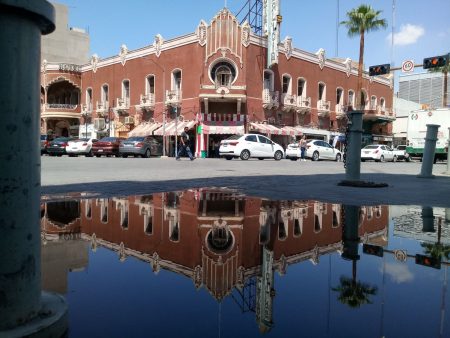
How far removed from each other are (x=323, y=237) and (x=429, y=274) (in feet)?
4.38

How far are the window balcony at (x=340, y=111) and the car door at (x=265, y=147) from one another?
66.0 feet

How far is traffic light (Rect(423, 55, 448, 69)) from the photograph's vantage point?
22663 mm

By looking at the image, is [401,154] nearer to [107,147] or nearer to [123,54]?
[107,147]

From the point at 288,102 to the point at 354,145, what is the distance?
1169 inches

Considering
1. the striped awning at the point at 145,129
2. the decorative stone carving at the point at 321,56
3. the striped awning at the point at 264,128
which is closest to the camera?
the striped awning at the point at 264,128

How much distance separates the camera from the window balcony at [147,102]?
128 ft

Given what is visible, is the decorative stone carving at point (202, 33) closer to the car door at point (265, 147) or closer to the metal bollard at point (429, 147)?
the car door at point (265, 147)

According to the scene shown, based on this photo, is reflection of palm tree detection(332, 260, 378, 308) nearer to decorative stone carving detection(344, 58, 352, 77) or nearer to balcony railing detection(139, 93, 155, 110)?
balcony railing detection(139, 93, 155, 110)

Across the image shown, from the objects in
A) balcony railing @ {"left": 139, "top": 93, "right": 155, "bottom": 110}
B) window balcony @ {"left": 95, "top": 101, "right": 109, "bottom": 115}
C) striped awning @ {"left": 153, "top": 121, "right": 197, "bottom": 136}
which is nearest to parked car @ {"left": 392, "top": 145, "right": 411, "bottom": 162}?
striped awning @ {"left": 153, "top": 121, "right": 197, "bottom": 136}

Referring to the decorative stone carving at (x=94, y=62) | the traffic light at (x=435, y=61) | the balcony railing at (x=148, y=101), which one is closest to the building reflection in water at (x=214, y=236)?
the traffic light at (x=435, y=61)

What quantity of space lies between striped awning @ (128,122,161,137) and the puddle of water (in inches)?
1281

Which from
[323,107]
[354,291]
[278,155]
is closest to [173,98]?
[278,155]

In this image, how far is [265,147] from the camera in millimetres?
26688

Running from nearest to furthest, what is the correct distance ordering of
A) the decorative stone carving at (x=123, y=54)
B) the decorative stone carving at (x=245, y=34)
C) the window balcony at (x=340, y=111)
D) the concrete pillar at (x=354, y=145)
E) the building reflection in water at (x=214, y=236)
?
the building reflection in water at (x=214, y=236) < the concrete pillar at (x=354, y=145) < the decorative stone carving at (x=245, y=34) < the decorative stone carving at (x=123, y=54) < the window balcony at (x=340, y=111)
